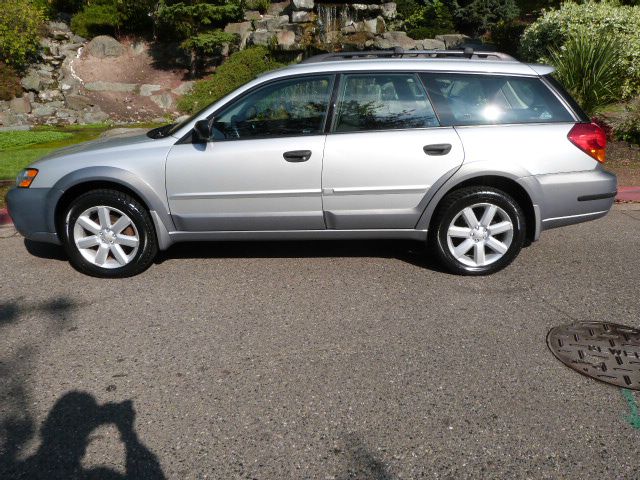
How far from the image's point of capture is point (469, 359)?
133 inches

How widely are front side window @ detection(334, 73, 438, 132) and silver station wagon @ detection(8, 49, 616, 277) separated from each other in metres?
0.01

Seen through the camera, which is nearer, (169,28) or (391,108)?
(391,108)

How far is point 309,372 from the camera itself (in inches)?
129

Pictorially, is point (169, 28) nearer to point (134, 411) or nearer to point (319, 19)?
point (319, 19)

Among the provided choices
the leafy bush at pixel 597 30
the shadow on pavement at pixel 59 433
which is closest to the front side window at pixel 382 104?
the shadow on pavement at pixel 59 433

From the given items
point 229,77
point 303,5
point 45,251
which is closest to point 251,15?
point 303,5

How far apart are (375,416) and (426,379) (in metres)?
0.46

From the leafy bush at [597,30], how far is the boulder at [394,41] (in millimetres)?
6813

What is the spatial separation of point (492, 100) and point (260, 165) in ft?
6.21

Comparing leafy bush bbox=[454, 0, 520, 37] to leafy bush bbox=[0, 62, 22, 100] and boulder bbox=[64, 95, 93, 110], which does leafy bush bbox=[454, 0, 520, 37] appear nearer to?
boulder bbox=[64, 95, 93, 110]

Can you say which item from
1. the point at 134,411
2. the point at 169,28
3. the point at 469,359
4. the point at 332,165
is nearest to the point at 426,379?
the point at 469,359

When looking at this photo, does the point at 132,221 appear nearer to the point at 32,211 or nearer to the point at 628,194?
the point at 32,211

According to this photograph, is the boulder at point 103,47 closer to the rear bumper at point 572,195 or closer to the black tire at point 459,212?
the black tire at point 459,212

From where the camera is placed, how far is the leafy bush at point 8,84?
17.1m
